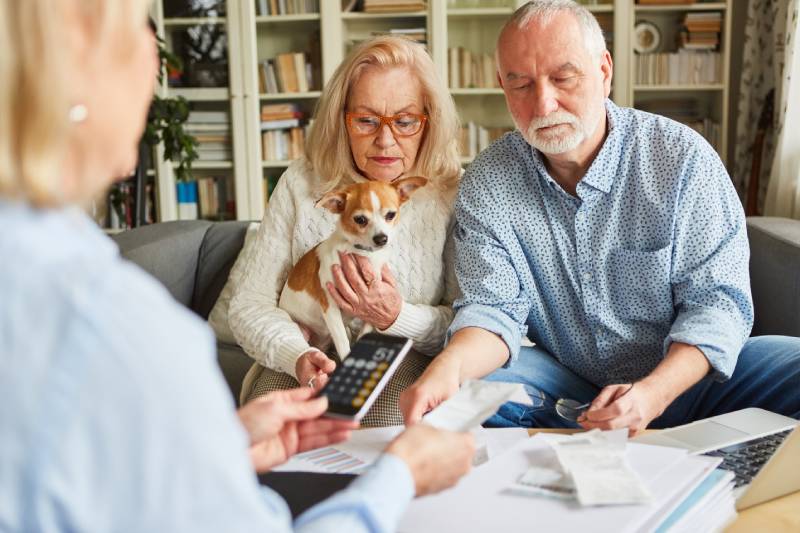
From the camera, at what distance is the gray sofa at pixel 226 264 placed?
209 centimetres

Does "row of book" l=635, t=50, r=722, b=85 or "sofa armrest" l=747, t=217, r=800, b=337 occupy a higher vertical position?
"row of book" l=635, t=50, r=722, b=85

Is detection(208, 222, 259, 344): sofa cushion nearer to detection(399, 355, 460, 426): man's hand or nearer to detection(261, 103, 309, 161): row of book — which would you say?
detection(399, 355, 460, 426): man's hand

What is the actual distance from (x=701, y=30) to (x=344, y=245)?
353cm

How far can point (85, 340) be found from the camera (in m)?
0.51

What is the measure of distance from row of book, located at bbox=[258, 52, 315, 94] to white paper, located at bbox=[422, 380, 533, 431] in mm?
4039

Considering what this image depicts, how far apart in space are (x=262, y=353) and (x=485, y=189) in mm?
620

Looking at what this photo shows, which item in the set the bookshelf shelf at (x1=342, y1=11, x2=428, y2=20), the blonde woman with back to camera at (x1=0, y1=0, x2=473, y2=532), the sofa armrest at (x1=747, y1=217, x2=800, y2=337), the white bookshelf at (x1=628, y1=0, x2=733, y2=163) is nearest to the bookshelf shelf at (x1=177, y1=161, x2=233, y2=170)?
the bookshelf shelf at (x1=342, y1=11, x2=428, y2=20)

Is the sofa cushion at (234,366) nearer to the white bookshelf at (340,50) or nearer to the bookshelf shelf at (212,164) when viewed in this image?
Result: the white bookshelf at (340,50)

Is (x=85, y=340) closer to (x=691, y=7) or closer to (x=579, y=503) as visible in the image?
(x=579, y=503)

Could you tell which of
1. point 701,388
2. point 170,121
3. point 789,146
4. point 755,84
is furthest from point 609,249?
point 755,84

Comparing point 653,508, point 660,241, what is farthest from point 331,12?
point 653,508

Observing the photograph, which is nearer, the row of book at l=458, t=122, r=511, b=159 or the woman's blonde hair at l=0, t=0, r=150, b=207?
the woman's blonde hair at l=0, t=0, r=150, b=207

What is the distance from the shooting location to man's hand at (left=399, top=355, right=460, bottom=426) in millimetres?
1302

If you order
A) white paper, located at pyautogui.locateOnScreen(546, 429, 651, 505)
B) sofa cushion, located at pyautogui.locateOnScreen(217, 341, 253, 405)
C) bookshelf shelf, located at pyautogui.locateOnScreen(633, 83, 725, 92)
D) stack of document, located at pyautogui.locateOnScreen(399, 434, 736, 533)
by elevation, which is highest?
bookshelf shelf, located at pyautogui.locateOnScreen(633, 83, 725, 92)
